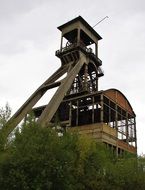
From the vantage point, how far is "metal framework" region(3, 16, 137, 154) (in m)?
31.8

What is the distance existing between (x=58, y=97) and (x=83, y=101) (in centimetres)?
311

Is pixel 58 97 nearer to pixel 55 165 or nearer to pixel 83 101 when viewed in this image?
pixel 83 101

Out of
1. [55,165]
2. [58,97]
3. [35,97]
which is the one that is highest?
[35,97]

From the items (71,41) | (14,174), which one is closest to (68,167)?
(14,174)

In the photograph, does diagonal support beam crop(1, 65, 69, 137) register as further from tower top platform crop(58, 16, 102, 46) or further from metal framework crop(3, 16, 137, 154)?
tower top platform crop(58, 16, 102, 46)

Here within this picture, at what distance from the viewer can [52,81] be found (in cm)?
3866

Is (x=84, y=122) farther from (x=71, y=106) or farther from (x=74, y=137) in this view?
(x=74, y=137)

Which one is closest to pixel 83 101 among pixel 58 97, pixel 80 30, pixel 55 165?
pixel 58 97

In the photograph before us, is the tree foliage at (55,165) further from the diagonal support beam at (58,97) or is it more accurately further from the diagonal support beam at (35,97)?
the diagonal support beam at (35,97)

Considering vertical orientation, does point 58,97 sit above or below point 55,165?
above

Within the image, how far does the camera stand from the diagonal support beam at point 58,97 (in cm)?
3081

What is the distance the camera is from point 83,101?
115 feet

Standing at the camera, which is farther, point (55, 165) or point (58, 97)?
point (58, 97)

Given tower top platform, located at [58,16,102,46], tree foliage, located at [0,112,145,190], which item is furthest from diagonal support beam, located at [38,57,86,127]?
tree foliage, located at [0,112,145,190]
